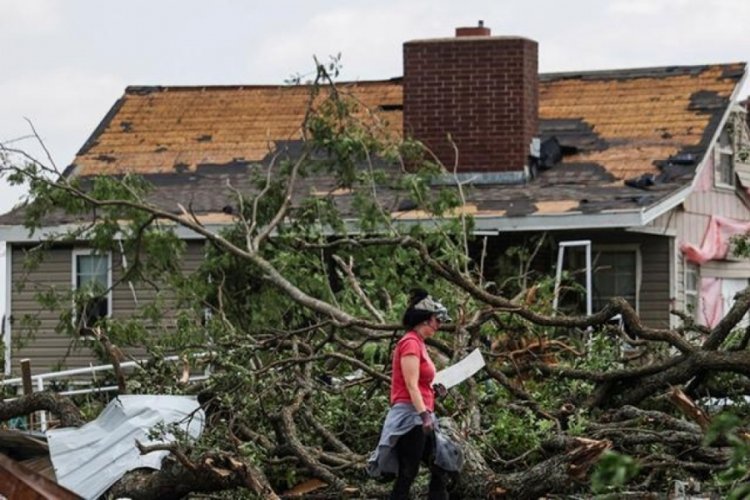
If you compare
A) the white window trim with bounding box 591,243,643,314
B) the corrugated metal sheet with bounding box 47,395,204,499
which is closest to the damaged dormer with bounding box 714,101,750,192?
the white window trim with bounding box 591,243,643,314

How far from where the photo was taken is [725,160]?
2722 centimetres

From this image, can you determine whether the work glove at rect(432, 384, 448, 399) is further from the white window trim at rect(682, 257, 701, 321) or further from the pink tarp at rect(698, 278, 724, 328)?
the pink tarp at rect(698, 278, 724, 328)

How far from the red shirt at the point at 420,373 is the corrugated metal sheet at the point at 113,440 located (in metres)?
2.11

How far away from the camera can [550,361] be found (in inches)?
570

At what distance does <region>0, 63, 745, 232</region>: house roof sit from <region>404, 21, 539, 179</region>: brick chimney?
1.33 ft

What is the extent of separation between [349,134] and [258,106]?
902 centimetres

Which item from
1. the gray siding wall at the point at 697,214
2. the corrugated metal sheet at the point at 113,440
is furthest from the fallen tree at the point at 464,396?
the gray siding wall at the point at 697,214

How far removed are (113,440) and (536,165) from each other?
12563 millimetres

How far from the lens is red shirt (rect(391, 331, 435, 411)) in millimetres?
11477

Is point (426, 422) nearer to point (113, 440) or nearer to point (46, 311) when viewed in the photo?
point (113, 440)

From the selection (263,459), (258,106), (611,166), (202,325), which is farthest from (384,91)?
(263,459)

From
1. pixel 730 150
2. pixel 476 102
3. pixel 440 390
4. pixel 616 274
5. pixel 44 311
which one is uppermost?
pixel 476 102

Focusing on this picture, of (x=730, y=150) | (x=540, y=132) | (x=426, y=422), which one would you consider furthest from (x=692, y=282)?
(x=426, y=422)

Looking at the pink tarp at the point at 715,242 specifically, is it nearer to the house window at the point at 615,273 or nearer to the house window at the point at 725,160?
the house window at the point at 725,160
